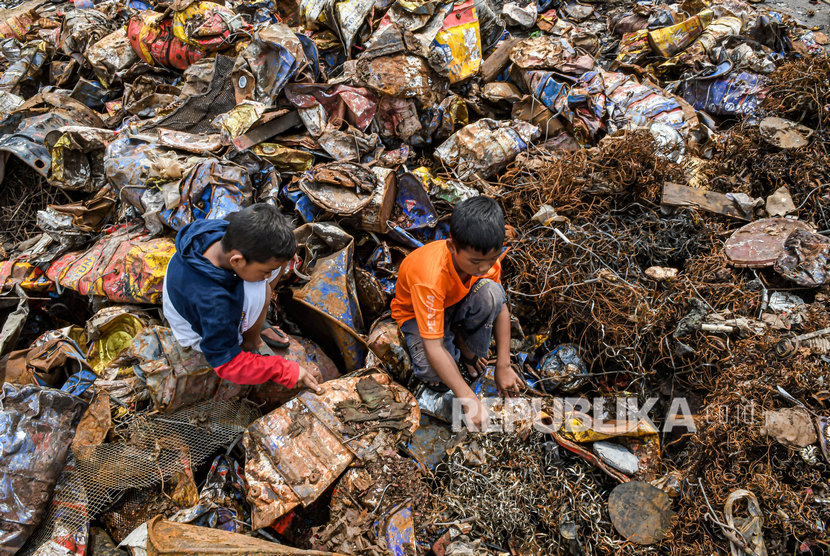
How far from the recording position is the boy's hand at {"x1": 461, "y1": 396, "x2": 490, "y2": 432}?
7.62ft

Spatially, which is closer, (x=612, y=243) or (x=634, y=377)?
(x=634, y=377)

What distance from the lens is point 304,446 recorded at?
214cm

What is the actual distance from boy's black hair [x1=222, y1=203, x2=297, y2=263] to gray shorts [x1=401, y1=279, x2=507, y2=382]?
0.97 m

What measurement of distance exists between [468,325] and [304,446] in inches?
41.4

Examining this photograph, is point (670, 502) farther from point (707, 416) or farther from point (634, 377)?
point (634, 377)

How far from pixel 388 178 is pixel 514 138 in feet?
3.63

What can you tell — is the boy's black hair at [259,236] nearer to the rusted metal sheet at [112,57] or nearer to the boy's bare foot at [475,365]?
the boy's bare foot at [475,365]

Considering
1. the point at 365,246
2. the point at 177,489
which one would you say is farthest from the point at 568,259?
the point at 177,489

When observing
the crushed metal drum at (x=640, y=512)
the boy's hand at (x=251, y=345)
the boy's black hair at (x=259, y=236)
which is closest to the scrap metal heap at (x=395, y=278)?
the crushed metal drum at (x=640, y=512)

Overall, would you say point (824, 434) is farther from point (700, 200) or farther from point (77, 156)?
point (77, 156)

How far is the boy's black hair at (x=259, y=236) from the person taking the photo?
5.97 feet

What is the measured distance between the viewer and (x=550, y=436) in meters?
2.51

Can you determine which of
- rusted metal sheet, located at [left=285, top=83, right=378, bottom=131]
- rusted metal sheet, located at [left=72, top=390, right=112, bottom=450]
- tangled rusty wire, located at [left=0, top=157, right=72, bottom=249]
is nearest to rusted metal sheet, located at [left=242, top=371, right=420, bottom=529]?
rusted metal sheet, located at [left=72, top=390, right=112, bottom=450]

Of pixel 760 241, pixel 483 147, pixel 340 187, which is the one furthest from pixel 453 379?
pixel 760 241
